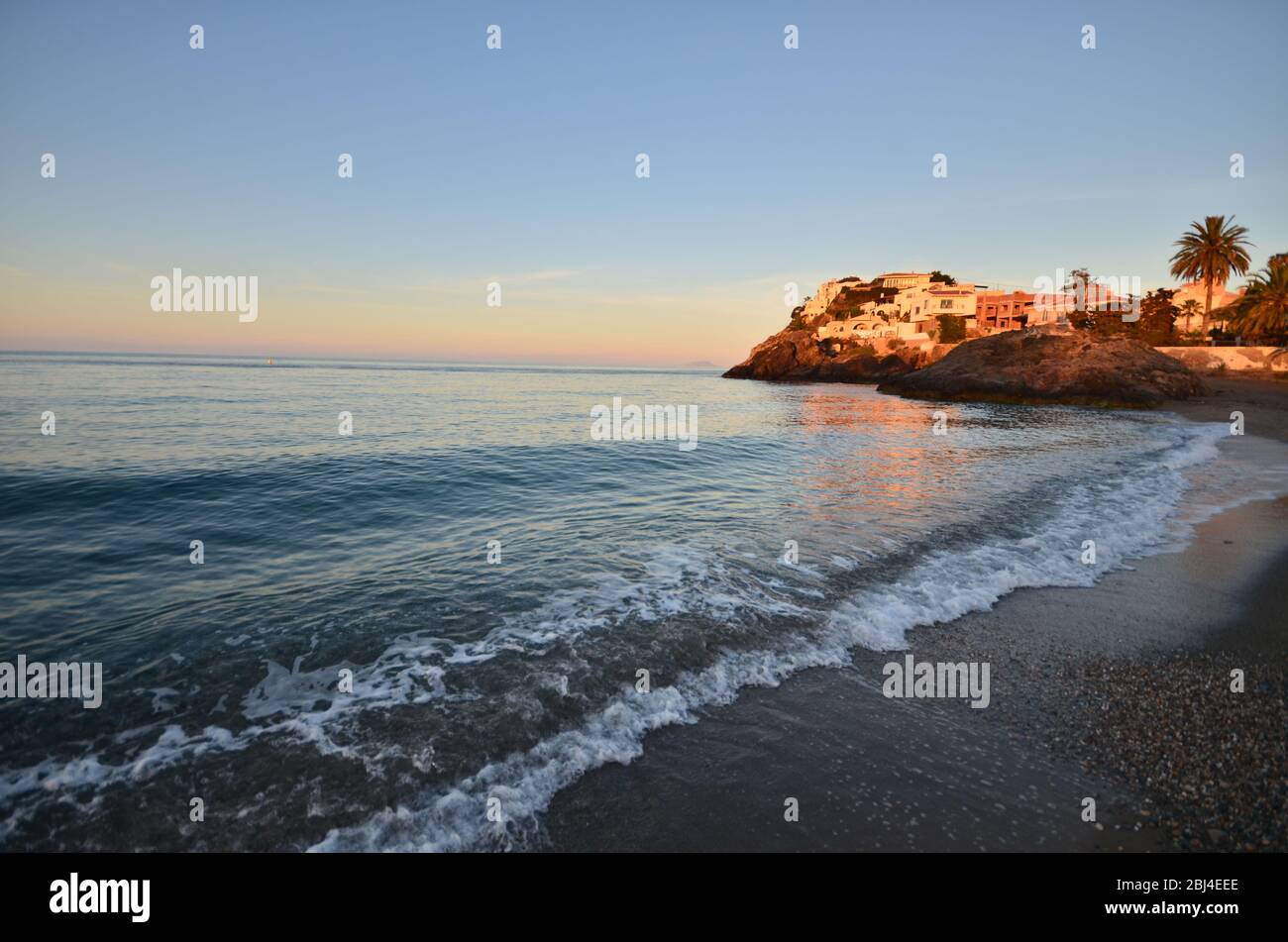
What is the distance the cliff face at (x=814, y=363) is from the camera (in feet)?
331

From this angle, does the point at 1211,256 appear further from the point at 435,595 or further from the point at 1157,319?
the point at 435,595

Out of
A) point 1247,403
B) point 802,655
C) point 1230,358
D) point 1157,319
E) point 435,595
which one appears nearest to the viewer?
point 802,655

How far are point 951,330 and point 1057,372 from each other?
188 ft

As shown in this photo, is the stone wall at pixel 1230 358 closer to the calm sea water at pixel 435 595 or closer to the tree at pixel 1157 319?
the tree at pixel 1157 319

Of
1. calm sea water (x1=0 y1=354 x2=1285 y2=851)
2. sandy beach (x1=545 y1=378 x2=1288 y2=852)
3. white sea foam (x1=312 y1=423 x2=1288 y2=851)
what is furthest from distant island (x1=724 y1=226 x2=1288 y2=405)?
sandy beach (x1=545 y1=378 x2=1288 y2=852)

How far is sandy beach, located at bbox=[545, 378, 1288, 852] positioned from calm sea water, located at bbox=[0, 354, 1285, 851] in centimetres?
63

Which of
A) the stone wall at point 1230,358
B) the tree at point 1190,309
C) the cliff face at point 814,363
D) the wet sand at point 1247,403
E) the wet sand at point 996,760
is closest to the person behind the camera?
the wet sand at point 996,760

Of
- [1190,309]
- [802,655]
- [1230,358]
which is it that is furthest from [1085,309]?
[802,655]

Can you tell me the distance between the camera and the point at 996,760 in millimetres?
5703

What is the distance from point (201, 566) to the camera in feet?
36.8

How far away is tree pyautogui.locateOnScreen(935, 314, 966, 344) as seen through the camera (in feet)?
349

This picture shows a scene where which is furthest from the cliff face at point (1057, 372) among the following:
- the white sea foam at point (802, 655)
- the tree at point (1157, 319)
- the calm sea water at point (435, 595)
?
the white sea foam at point (802, 655)

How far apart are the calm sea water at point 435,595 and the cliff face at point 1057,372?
3368cm
